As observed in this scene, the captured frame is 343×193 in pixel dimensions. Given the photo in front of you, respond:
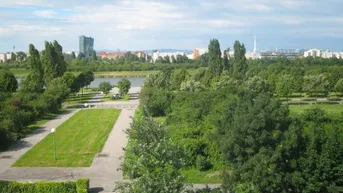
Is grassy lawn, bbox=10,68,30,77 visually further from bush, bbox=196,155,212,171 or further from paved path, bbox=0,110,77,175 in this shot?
bush, bbox=196,155,212,171

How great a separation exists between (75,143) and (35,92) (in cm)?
2279

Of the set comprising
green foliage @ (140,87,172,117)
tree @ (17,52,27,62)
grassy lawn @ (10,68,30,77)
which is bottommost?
green foliage @ (140,87,172,117)

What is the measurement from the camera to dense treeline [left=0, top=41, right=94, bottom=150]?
34.9 m

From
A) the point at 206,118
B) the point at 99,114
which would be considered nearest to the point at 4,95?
the point at 99,114

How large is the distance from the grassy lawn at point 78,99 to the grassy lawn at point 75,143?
14601 mm

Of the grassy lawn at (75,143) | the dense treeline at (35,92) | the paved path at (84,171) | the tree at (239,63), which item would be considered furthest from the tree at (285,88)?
the paved path at (84,171)

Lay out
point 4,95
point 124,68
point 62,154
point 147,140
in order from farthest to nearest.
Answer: point 124,68 → point 4,95 → point 62,154 → point 147,140

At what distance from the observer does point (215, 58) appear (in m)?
70.8

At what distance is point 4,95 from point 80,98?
66.1 feet

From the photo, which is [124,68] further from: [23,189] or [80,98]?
[23,189]

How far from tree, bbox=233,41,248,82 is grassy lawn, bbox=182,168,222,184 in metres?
45.6

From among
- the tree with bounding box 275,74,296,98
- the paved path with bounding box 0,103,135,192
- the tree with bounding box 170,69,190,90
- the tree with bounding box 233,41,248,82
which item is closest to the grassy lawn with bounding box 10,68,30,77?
→ the tree with bounding box 170,69,190,90

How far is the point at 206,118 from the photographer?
3112 centimetres

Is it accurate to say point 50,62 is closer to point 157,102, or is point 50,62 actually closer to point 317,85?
point 157,102
